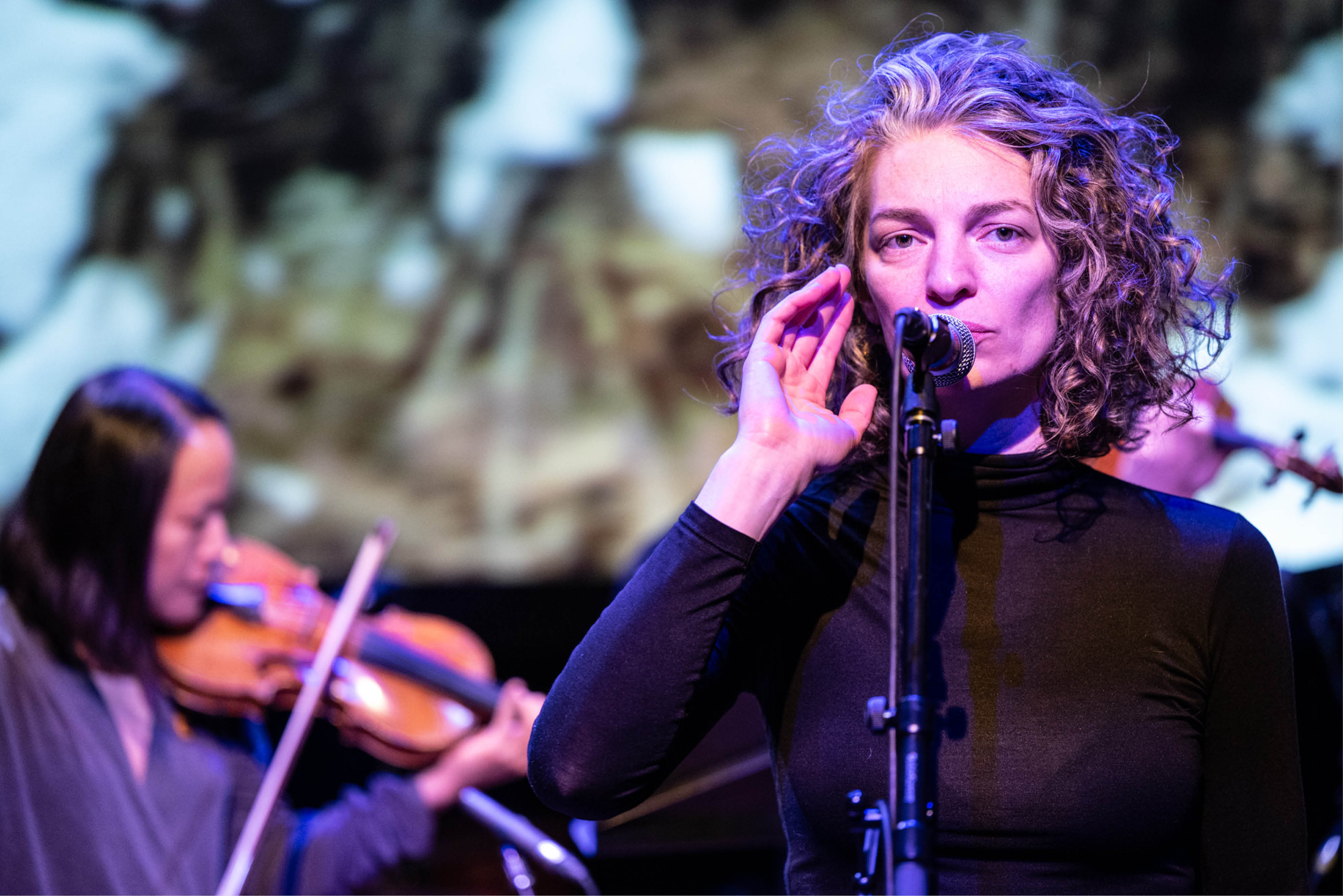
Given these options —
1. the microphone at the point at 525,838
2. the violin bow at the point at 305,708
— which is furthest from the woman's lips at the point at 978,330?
the violin bow at the point at 305,708

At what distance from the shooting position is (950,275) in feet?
3.85

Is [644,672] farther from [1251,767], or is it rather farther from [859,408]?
[1251,767]

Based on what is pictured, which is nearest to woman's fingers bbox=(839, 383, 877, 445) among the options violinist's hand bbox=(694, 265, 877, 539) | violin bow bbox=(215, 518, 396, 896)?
violinist's hand bbox=(694, 265, 877, 539)

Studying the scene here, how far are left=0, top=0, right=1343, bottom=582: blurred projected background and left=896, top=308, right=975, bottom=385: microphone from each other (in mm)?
2264

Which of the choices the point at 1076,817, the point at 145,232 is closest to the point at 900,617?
the point at 1076,817

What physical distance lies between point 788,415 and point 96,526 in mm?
1626

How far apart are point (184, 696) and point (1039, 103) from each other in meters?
2.03

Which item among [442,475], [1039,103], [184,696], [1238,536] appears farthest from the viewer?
[442,475]

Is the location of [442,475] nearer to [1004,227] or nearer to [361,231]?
[361,231]

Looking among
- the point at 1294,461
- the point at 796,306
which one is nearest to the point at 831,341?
the point at 796,306

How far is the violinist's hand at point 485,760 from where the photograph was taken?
8.32ft

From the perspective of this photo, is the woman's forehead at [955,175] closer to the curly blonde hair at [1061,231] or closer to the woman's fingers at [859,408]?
the curly blonde hair at [1061,231]

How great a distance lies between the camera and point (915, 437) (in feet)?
3.39

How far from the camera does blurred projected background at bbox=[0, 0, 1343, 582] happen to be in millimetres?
3449
